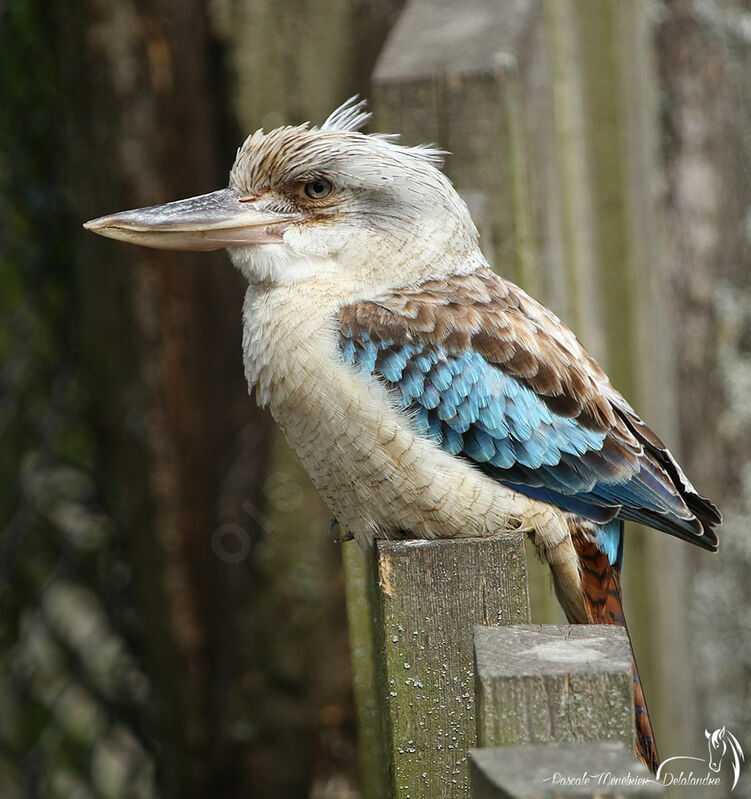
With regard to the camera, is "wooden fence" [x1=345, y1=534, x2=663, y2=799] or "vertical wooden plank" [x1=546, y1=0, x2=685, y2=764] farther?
"vertical wooden plank" [x1=546, y1=0, x2=685, y2=764]

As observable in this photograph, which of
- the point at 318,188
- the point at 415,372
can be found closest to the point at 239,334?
the point at 318,188

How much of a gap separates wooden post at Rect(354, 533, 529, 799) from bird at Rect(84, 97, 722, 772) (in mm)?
Answer: 513

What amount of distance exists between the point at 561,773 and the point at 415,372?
3.86 ft

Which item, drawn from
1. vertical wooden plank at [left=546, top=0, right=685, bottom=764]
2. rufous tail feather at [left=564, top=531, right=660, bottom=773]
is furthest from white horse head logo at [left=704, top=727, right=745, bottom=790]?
rufous tail feather at [left=564, top=531, right=660, bottom=773]

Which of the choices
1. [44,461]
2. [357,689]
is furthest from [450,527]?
[44,461]

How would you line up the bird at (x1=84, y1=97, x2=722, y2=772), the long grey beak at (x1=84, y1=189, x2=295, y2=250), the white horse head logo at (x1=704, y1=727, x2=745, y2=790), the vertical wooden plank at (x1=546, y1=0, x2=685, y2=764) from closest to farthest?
1. the bird at (x1=84, y1=97, x2=722, y2=772)
2. the long grey beak at (x1=84, y1=189, x2=295, y2=250)
3. the vertical wooden plank at (x1=546, y1=0, x2=685, y2=764)
4. the white horse head logo at (x1=704, y1=727, x2=745, y2=790)

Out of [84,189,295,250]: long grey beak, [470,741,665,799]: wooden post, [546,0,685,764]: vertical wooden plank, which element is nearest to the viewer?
[470,741,665,799]: wooden post

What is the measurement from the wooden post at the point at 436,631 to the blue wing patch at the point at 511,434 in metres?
0.58

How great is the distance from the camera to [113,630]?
144 inches

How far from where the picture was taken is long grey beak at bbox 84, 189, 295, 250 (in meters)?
2.12

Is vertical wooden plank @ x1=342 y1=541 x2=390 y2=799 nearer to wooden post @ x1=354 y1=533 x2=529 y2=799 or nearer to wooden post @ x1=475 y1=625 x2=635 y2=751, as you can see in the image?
wooden post @ x1=354 y1=533 x2=529 y2=799

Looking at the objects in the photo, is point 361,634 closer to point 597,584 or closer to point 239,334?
point 597,584

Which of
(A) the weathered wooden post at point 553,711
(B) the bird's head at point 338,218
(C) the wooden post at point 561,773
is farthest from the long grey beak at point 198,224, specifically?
(C) the wooden post at point 561,773

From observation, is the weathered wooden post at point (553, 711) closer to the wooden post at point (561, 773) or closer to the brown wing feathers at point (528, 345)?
the wooden post at point (561, 773)
